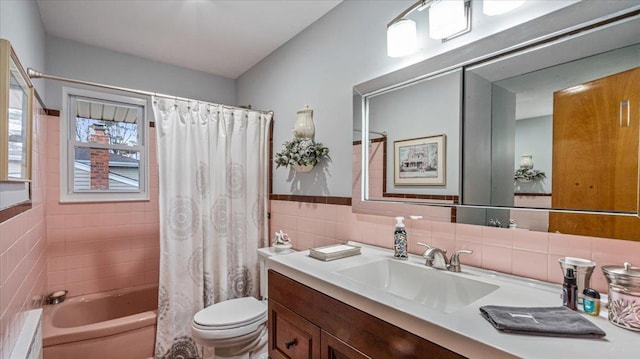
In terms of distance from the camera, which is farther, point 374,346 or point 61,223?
point 61,223

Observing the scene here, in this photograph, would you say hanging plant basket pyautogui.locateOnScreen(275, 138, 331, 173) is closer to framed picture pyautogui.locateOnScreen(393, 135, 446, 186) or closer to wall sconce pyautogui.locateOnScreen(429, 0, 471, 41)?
framed picture pyautogui.locateOnScreen(393, 135, 446, 186)

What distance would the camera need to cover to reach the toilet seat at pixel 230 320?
171 cm

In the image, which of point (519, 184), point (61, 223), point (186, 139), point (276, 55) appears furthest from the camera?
point (276, 55)

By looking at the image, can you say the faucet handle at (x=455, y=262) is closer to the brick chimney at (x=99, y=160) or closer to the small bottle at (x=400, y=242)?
the small bottle at (x=400, y=242)

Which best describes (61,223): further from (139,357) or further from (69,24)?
(69,24)

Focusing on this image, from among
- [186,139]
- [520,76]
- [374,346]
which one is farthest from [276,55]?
[374,346]

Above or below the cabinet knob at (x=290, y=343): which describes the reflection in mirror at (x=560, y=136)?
above

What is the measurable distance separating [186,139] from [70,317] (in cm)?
166

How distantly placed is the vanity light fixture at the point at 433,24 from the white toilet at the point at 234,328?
1.75 meters

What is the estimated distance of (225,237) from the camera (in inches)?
89.6

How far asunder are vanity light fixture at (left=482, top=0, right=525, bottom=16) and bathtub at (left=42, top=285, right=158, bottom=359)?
261cm

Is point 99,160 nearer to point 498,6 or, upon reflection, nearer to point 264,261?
point 264,261

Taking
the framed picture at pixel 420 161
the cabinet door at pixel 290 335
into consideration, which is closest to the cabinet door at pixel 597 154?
the framed picture at pixel 420 161

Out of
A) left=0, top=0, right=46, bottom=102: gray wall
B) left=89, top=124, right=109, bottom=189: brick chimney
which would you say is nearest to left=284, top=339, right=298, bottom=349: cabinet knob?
left=0, top=0, right=46, bottom=102: gray wall
